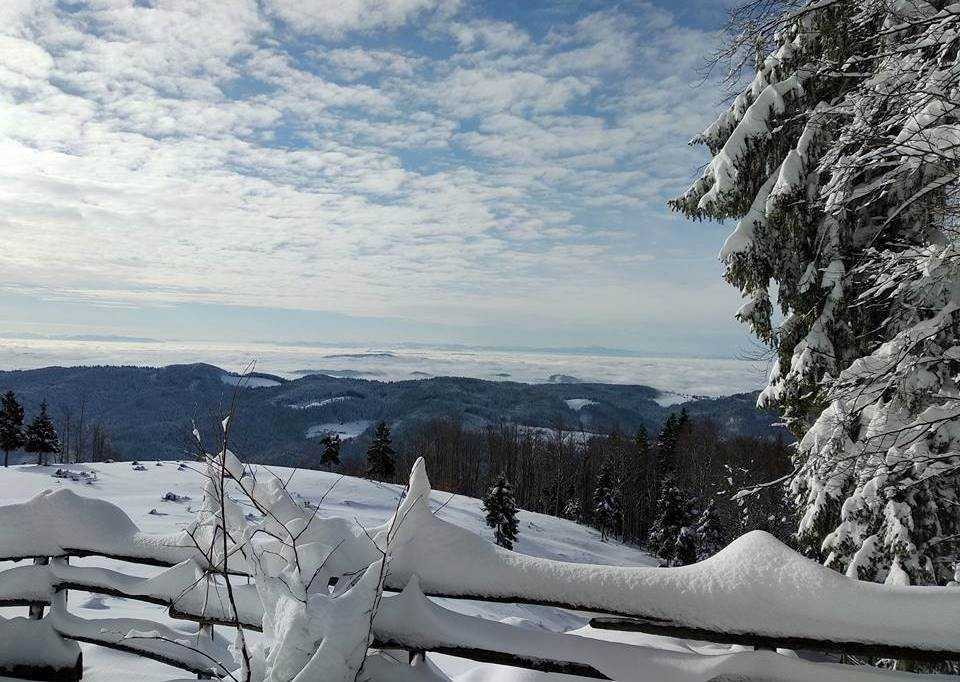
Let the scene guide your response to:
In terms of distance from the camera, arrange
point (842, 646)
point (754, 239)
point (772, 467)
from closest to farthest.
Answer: point (842, 646) → point (754, 239) → point (772, 467)

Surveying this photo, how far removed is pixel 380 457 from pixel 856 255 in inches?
1747

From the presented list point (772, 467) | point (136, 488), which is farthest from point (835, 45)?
point (772, 467)

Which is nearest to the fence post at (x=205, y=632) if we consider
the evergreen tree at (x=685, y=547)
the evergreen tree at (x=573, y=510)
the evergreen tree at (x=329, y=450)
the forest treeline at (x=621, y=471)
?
the forest treeline at (x=621, y=471)

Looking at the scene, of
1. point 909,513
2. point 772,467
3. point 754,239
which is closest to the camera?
point 909,513

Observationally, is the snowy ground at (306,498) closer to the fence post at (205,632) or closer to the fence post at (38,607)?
the fence post at (38,607)

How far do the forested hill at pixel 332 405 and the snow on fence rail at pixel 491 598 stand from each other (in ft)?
230

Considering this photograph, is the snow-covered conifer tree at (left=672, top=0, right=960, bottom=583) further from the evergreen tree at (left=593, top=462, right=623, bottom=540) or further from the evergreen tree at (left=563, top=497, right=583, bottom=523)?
the evergreen tree at (left=563, top=497, right=583, bottom=523)

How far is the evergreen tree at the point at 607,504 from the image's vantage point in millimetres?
52156

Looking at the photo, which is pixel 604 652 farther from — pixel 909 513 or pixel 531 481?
pixel 531 481

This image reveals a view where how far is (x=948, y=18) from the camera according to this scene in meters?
3.77

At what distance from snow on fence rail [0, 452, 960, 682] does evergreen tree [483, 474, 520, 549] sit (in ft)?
114

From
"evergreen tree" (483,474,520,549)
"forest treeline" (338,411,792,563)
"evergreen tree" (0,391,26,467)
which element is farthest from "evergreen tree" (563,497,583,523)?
"evergreen tree" (0,391,26,467)

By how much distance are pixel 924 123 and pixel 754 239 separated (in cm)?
316

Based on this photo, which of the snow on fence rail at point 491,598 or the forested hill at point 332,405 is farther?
the forested hill at point 332,405
